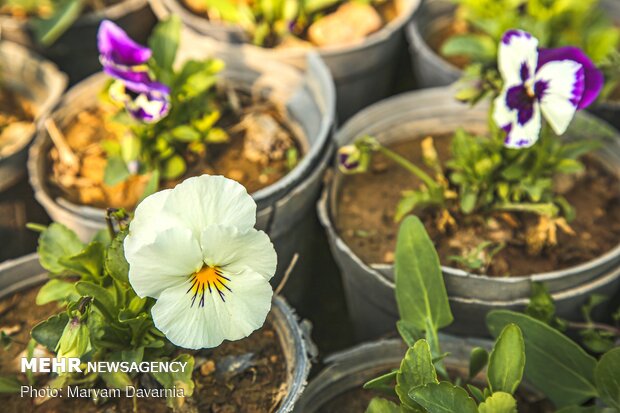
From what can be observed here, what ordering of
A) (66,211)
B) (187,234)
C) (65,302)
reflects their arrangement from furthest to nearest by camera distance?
(66,211), (65,302), (187,234)

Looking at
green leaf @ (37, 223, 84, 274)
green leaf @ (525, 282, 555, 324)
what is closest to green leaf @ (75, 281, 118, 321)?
green leaf @ (37, 223, 84, 274)

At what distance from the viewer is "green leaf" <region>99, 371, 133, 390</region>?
44.7 inches

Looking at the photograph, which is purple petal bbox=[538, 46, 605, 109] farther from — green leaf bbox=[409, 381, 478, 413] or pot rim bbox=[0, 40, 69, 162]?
pot rim bbox=[0, 40, 69, 162]

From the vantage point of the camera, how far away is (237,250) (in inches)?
37.5

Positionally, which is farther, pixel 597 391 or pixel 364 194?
pixel 364 194

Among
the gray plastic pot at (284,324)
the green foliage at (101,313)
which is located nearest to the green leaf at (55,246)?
the green foliage at (101,313)

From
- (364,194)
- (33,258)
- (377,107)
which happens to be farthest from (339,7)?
(33,258)

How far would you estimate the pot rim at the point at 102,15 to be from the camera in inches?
79.2

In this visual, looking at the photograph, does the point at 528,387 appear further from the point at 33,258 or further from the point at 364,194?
the point at 33,258

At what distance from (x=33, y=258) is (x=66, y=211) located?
0.17 m

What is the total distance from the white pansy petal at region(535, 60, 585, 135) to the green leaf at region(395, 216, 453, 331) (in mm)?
Answer: 284

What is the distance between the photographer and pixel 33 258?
134 cm

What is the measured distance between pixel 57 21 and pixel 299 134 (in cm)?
73

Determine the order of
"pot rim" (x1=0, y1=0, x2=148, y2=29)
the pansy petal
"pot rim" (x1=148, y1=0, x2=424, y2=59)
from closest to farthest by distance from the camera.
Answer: the pansy petal
"pot rim" (x1=148, y1=0, x2=424, y2=59)
"pot rim" (x1=0, y1=0, x2=148, y2=29)
